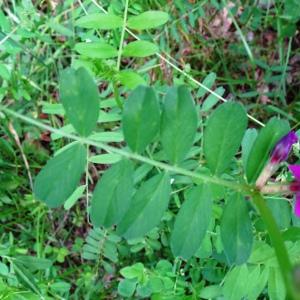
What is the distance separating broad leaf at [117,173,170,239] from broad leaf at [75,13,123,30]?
50cm

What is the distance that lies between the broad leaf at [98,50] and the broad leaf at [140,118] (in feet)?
1.51

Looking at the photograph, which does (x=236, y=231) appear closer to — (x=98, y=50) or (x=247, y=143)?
(x=247, y=143)

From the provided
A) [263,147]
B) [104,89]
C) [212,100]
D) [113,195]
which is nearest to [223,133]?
[263,147]

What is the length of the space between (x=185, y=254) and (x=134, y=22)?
0.60 meters

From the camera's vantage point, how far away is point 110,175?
0.88 m

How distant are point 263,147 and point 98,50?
50 centimetres

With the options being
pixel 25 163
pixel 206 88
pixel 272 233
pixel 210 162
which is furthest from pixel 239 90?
pixel 272 233

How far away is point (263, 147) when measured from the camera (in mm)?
919

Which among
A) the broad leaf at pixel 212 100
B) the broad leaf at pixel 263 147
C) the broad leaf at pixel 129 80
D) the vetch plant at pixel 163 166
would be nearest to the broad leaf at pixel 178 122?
the vetch plant at pixel 163 166

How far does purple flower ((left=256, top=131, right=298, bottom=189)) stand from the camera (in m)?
0.86

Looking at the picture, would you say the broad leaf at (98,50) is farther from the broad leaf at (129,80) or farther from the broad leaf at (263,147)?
the broad leaf at (263,147)

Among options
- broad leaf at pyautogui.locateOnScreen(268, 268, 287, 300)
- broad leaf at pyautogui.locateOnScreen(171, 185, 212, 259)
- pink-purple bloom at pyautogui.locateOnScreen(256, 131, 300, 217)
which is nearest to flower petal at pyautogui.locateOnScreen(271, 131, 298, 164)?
pink-purple bloom at pyautogui.locateOnScreen(256, 131, 300, 217)

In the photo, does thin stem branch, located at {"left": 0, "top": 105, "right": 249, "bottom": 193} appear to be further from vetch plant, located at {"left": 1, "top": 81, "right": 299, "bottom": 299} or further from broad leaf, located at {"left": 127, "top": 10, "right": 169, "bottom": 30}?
broad leaf, located at {"left": 127, "top": 10, "right": 169, "bottom": 30}

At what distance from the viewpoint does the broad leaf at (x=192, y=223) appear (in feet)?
2.84
